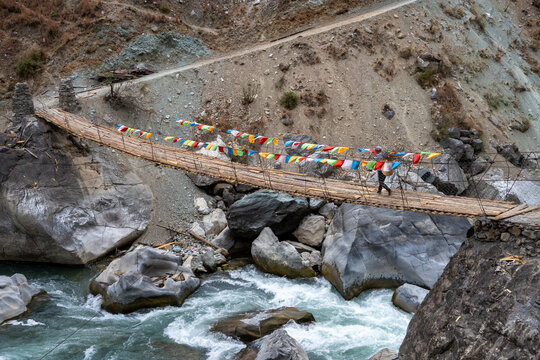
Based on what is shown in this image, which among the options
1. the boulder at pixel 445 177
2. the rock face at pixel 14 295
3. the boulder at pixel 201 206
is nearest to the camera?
the rock face at pixel 14 295

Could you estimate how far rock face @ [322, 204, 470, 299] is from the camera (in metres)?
13.5

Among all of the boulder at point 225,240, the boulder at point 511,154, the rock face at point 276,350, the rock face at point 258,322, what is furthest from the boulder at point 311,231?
the boulder at point 511,154

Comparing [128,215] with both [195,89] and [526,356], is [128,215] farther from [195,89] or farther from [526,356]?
[526,356]

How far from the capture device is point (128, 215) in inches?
658

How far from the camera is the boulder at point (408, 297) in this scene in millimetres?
12375

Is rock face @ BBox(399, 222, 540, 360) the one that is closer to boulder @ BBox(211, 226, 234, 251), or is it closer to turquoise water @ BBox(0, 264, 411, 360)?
turquoise water @ BBox(0, 264, 411, 360)

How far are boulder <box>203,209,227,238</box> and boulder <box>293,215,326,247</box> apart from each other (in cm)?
283

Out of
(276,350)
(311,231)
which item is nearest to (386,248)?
(311,231)

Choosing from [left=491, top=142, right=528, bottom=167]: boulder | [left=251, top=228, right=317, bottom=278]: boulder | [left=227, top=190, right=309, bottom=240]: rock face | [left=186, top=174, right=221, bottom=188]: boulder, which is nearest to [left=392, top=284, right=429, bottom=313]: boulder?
[left=251, top=228, right=317, bottom=278]: boulder

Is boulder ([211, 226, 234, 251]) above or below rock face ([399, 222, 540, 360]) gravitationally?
below

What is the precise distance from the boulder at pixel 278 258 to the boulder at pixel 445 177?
6.39 meters

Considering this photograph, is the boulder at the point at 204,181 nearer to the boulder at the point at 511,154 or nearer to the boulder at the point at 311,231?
the boulder at the point at 311,231

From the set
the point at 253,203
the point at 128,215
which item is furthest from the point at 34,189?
the point at 253,203

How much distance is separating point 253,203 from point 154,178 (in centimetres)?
493
